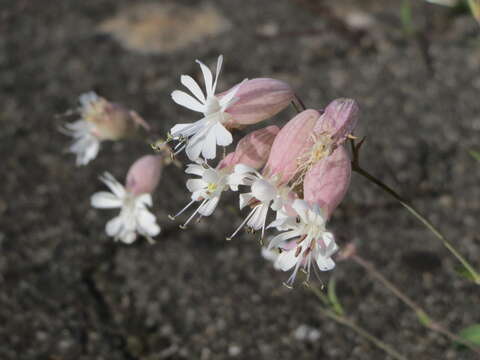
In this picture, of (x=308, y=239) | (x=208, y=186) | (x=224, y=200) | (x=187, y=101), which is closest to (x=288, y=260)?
(x=308, y=239)

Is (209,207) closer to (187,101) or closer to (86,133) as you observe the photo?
(187,101)

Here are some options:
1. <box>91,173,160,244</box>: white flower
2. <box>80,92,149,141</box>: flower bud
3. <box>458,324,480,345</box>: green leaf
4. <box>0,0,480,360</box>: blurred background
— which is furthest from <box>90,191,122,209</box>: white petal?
<box>458,324,480,345</box>: green leaf

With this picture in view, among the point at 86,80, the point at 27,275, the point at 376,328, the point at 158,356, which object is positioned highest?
the point at 86,80

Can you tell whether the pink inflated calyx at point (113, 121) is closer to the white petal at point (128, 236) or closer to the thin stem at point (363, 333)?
the white petal at point (128, 236)

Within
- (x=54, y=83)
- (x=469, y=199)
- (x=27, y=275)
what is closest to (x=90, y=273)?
(x=27, y=275)

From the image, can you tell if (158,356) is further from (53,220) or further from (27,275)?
(53,220)

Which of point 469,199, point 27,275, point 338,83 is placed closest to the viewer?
point 27,275
